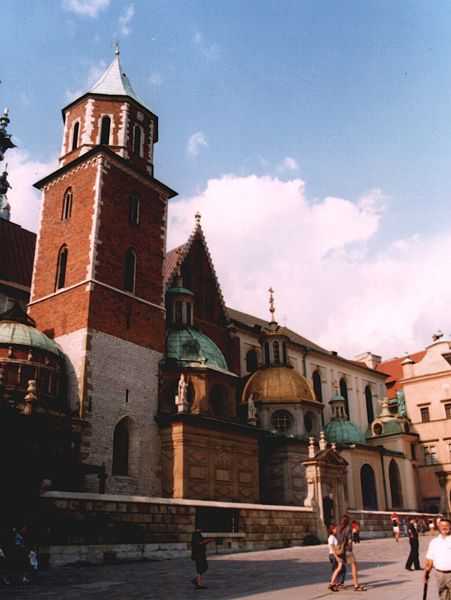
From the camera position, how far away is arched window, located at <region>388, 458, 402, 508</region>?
142 ft

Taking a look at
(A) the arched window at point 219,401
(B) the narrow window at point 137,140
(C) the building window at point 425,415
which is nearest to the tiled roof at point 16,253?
(B) the narrow window at point 137,140

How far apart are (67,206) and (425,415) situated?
32931 mm

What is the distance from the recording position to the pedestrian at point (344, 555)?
11617 mm

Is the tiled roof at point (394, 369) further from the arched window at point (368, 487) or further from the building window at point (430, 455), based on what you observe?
the arched window at point (368, 487)

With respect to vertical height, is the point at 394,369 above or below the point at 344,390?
above

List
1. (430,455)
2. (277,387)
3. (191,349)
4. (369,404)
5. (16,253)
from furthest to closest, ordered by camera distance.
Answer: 1. (369,404)
2. (430,455)
3. (277,387)
4. (16,253)
5. (191,349)

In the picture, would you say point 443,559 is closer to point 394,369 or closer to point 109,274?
point 109,274

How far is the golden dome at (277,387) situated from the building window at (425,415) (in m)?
15.3

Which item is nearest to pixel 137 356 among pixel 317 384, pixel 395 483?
pixel 317 384

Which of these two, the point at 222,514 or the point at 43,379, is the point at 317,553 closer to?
the point at 222,514

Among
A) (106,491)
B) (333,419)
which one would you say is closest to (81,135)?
(106,491)

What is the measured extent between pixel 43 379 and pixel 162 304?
26.8 ft

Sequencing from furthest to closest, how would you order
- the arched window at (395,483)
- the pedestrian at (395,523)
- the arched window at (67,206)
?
the arched window at (395,483)
the arched window at (67,206)
the pedestrian at (395,523)

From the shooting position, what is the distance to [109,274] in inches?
1140
